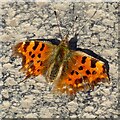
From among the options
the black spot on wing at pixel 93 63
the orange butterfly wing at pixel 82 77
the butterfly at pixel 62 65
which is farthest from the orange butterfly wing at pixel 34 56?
the black spot on wing at pixel 93 63

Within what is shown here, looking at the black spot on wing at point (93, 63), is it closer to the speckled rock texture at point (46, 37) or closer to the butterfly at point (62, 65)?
the butterfly at point (62, 65)

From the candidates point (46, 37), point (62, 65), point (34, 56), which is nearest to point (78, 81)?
point (62, 65)

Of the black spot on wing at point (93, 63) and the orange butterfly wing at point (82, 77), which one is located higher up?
the black spot on wing at point (93, 63)

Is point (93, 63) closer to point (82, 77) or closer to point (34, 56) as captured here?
point (82, 77)

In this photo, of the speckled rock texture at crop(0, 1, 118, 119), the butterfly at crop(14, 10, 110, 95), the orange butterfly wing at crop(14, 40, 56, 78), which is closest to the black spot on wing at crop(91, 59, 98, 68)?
the butterfly at crop(14, 10, 110, 95)

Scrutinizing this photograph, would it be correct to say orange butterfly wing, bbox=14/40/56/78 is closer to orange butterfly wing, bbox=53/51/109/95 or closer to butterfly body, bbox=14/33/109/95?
butterfly body, bbox=14/33/109/95
